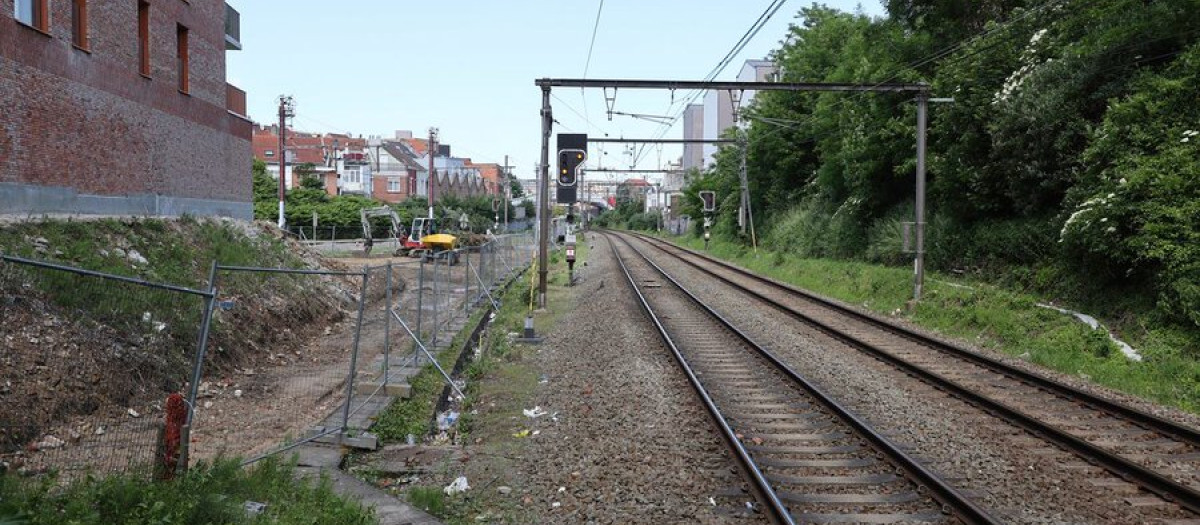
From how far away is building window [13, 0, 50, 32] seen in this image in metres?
14.9

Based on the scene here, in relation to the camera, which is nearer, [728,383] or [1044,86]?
[728,383]

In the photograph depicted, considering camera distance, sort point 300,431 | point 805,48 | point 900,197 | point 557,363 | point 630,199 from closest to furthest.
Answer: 1. point 300,431
2. point 557,363
3. point 900,197
4. point 805,48
5. point 630,199

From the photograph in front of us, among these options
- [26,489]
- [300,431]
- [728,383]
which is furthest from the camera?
[728,383]

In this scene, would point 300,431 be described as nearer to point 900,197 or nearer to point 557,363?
point 557,363

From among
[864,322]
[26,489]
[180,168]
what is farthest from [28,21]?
[864,322]

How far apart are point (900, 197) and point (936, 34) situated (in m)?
5.67

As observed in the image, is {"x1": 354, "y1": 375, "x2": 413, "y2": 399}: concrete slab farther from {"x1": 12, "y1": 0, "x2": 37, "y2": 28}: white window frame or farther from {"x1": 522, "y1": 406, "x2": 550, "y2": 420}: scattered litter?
{"x1": 12, "y1": 0, "x2": 37, "y2": 28}: white window frame

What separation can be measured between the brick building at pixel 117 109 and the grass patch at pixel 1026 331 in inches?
654

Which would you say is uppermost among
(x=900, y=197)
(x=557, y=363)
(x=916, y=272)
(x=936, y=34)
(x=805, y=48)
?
(x=805, y=48)

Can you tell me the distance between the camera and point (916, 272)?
1961 centimetres

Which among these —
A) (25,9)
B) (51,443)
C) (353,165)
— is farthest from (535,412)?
(353,165)

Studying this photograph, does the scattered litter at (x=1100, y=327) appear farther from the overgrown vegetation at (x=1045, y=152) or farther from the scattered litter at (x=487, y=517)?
the scattered litter at (x=487, y=517)

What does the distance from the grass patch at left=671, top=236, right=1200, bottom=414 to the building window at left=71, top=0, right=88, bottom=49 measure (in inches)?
684

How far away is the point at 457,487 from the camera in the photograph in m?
7.29
